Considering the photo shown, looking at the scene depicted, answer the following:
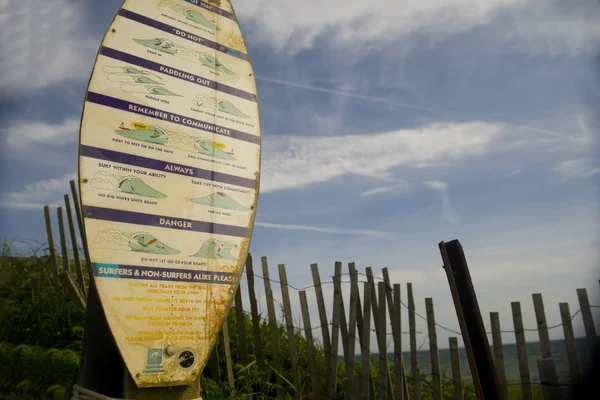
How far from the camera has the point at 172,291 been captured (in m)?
2.73

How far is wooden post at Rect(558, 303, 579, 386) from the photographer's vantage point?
342 centimetres

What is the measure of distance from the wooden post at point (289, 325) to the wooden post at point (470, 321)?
7.93 ft

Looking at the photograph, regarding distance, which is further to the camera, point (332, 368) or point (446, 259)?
point (332, 368)

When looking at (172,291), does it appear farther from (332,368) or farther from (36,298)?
(36,298)

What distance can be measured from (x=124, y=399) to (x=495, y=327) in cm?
237

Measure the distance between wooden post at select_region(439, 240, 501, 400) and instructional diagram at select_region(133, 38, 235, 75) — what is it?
1.82 meters

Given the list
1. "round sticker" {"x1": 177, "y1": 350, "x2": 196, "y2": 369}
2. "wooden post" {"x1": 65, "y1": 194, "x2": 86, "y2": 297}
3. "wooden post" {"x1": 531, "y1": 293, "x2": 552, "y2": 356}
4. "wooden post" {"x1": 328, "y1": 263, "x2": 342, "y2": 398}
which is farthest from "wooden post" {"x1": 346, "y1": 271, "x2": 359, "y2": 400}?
"wooden post" {"x1": 65, "y1": 194, "x2": 86, "y2": 297}

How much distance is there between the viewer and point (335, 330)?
4.29 metres

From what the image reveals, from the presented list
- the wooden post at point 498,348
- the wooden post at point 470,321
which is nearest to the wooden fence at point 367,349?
the wooden post at point 498,348

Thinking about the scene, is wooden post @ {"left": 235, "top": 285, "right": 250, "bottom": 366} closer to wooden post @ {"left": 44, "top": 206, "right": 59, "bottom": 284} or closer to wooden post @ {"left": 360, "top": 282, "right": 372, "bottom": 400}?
wooden post @ {"left": 360, "top": 282, "right": 372, "bottom": 400}

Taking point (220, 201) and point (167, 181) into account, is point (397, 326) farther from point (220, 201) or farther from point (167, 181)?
point (167, 181)

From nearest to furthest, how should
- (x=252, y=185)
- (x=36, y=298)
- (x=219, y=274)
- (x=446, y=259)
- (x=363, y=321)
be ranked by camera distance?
(x=446, y=259)
(x=219, y=274)
(x=252, y=185)
(x=363, y=321)
(x=36, y=298)

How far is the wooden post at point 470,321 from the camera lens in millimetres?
2223

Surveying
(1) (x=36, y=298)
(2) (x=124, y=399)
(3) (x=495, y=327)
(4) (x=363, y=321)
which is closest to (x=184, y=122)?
(2) (x=124, y=399)
